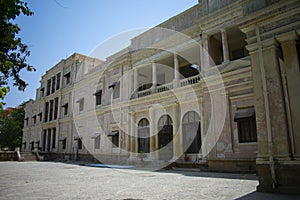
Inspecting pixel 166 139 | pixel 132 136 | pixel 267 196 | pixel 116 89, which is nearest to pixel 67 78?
pixel 116 89

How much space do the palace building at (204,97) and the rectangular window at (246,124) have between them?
0.04m

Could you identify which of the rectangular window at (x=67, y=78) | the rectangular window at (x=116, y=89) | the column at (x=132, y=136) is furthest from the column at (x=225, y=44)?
the rectangular window at (x=67, y=78)

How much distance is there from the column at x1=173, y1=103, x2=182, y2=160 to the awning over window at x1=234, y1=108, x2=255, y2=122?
162 inches

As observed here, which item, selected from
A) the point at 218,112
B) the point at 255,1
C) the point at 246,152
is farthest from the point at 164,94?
the point at 255,1

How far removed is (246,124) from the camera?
1030cm

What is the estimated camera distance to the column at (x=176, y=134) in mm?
13234

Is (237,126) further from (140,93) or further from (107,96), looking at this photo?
(107,96)

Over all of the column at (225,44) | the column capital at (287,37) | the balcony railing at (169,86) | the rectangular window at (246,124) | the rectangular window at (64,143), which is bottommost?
the rectangular window at (64,143)

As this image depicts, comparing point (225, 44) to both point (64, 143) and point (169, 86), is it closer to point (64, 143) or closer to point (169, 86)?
point (169, 86)

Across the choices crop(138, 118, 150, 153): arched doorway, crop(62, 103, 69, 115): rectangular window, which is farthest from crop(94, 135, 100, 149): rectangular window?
crop(62, 103, 69, 115): rectangular window

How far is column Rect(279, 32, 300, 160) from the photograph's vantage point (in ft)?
16.5

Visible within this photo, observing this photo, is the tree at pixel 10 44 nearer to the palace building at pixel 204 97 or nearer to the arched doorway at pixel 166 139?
the palace building at pixel 204 97

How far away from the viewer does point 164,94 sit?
1435 centimetres

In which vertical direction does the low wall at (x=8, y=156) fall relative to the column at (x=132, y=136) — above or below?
below
